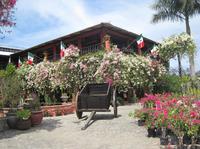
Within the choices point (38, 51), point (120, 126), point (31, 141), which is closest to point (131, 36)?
point (38, 51)

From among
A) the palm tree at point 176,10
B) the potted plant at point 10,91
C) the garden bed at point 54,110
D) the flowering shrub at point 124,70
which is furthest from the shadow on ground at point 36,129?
the palm tree at point 176,10

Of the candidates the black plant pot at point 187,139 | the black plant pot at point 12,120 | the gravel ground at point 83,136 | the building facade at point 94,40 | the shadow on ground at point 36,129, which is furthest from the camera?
the building facade at point 94,40

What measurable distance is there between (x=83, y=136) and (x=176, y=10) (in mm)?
22422

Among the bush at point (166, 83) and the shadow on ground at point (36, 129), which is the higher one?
the bush at point (166, 83)

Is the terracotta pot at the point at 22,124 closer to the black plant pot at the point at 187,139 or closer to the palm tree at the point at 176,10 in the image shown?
the black plant pot at the point at 187,139

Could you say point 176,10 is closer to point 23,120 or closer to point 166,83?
point 166,83

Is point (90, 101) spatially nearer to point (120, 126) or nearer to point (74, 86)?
point (120, 126)

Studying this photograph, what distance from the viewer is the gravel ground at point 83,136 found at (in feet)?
22.7

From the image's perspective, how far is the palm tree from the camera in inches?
1040

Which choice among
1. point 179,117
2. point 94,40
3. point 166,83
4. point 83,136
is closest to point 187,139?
point 179,117

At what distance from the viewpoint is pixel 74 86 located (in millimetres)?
15883

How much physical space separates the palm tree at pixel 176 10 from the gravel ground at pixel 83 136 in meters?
19.9

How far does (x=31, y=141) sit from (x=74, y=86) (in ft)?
27.3

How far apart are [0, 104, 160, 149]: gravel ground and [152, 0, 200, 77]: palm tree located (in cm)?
1987
